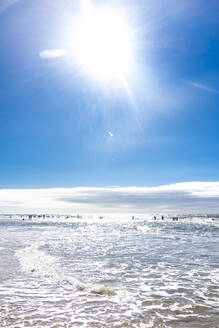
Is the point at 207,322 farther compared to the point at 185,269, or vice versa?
the point at 185,269

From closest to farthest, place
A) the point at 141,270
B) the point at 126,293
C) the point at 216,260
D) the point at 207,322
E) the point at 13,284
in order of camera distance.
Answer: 1. the point at 207,322
2. the point at 126,293
3. the point at 13,284
4. the point at 141,270
5. the point at 216,260

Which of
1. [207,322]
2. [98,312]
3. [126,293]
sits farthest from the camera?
[126,293]

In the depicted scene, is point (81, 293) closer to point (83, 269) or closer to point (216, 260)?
point (83, 269)

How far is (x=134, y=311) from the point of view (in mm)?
9484

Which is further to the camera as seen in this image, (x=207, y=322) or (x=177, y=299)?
(x=177, y=299)

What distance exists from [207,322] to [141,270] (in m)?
8.19

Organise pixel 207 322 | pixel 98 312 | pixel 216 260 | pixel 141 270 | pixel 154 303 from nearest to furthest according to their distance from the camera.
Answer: pixel 207 322 → pixel 98 312 → pixel 154 303 → pixel 141 270 → pixel 216 260

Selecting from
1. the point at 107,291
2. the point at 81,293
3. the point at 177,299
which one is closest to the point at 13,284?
the point at 81,293

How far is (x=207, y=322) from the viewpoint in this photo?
844cm

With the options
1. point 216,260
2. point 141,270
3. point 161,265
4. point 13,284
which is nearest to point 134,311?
point 13,284

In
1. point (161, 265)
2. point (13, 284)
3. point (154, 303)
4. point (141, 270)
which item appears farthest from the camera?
point (161, 265)

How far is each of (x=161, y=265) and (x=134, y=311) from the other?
29.2ft

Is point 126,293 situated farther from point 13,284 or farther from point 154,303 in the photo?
point 13,284

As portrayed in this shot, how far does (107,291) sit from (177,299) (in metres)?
2.77
